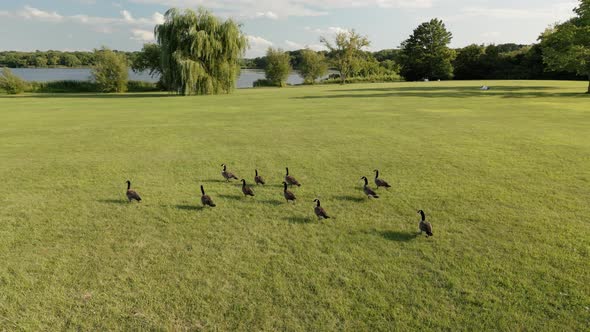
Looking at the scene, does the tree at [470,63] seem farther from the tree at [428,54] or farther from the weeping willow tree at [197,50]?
the weeping willow tree at [197,50]

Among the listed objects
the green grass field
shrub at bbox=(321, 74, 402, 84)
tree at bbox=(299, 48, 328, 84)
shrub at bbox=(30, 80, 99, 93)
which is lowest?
the green grass field

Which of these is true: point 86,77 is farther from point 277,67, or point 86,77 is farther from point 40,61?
point 40,61

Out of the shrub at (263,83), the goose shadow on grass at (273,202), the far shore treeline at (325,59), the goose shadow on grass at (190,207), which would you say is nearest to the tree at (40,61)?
the far shore treeline at (325,59)

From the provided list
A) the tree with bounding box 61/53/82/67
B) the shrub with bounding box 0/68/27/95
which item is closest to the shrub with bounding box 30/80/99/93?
the shrub with bounding box 0/68/27/95

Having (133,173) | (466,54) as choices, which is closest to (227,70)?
(133,173)

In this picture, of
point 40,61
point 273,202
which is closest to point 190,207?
point 273,202

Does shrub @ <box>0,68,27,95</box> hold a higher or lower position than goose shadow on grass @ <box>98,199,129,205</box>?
higher

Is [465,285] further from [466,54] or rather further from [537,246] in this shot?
[466,54]

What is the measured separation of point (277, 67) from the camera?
84375mm

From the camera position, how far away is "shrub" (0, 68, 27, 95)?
5585 cm

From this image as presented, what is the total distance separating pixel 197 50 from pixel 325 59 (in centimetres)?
5927

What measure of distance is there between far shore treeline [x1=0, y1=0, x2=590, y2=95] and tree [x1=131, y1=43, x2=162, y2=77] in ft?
0.66

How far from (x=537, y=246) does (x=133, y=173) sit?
1152cm

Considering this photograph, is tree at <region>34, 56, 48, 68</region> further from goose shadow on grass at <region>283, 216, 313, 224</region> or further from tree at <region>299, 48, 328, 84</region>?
goose shadow on grass at <region>283, 216, 313, 224</region>
